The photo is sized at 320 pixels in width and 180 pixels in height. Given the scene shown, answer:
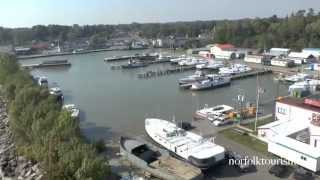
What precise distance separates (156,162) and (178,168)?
3.18ft

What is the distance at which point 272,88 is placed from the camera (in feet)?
90.9

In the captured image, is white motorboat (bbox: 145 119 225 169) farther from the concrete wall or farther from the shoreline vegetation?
the shoreline vegetation

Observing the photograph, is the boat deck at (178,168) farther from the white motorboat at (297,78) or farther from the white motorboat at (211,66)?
the white motorboat at (211,66)

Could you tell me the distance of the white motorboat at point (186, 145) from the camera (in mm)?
12977

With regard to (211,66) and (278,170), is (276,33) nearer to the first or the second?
(211,66)

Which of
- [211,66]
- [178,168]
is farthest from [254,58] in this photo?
[178,168]

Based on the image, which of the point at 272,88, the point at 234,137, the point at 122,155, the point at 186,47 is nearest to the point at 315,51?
the point at 272,88

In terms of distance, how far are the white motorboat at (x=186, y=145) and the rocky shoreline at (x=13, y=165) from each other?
5057 mm

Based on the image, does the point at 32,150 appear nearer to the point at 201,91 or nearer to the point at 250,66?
the point at 201,91

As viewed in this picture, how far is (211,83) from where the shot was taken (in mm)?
28547

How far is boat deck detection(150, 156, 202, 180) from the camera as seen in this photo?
38.5ft

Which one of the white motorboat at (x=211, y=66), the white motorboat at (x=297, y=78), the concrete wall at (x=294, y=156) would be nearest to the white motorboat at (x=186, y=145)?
the concrete wall at (x=294, y=156)

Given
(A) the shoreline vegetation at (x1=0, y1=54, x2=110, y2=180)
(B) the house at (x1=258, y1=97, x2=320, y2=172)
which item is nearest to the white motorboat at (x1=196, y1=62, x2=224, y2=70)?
(B) the house at (x1=258, y1=97, x2=320, y2=172)

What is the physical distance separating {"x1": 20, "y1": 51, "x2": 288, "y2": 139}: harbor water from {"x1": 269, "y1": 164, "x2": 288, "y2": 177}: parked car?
739cm
